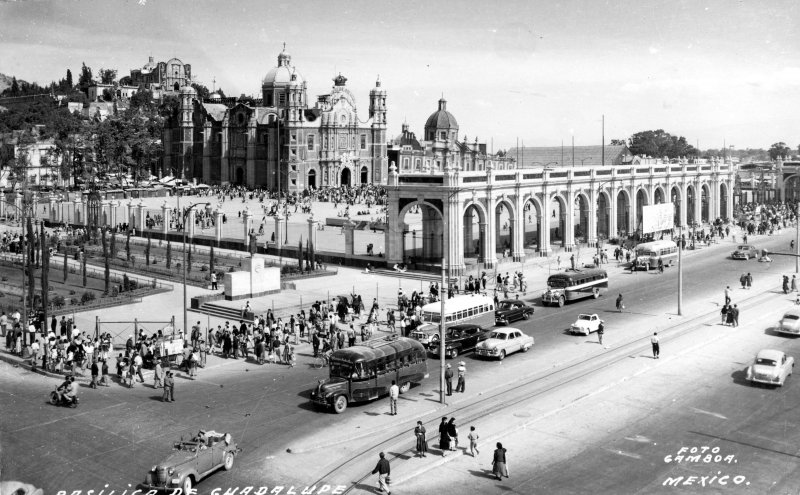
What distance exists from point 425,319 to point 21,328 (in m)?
Result: 19.0

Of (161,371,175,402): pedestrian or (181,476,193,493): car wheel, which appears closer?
(181,476,193,493): car wheel

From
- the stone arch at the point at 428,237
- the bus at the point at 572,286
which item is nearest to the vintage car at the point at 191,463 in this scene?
the bus at the point at 572,286

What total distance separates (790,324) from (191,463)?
30.2 metres

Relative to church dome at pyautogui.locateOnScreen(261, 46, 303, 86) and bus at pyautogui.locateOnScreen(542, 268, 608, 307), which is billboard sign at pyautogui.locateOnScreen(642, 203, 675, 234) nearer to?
bus at pyautogui.locateOnScreen(542, 268, 608, 307)

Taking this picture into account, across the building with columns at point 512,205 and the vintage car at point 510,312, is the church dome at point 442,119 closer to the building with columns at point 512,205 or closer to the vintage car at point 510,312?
the building with columns at point 512,205

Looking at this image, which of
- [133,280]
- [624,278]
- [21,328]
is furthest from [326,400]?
[624,278]

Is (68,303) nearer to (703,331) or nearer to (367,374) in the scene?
(367,374)

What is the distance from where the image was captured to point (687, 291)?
5328 cm

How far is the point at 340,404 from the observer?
28.5 metres

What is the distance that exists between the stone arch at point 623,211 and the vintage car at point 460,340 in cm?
4601

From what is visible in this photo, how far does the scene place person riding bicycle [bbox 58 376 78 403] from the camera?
28.8 m

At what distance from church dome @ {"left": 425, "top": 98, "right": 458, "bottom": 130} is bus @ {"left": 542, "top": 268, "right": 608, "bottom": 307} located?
9726cm

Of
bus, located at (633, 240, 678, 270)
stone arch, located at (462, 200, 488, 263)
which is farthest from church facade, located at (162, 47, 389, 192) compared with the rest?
bus, located at (633, 240, 678, 270)

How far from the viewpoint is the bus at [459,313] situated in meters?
40.1
